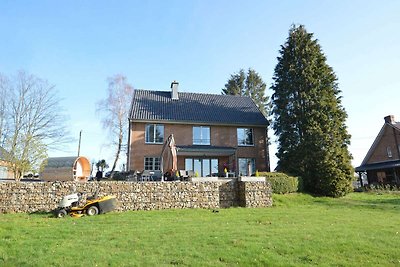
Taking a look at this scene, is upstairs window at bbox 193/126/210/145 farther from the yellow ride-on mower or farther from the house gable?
the house gable

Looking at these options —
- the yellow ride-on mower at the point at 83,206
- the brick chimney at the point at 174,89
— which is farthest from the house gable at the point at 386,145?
the yellow ride-on mower at the point at 83,206

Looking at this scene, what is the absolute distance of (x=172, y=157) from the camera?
1669cm

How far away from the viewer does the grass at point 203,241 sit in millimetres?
6676

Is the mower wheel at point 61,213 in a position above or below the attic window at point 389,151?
below

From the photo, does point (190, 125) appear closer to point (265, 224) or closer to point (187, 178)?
point (187, 178)

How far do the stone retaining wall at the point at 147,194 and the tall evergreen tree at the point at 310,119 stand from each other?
20.4 ft

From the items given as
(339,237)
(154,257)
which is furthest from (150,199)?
(339,237)

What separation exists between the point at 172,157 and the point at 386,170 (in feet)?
90.2

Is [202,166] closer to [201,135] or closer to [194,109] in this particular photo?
[201,135]

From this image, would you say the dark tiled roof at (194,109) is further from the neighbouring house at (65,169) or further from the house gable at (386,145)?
the house gable at (386,145)

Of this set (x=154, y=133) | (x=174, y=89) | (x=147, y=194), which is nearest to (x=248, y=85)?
(x=174, y=89)

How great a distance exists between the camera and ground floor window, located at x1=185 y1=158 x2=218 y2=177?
23844 mm

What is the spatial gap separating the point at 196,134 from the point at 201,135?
0.46 metres

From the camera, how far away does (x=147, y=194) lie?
14805mm
